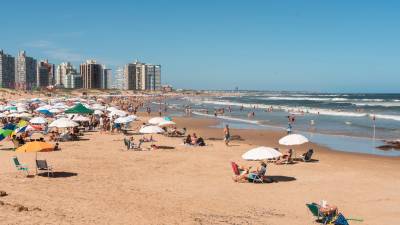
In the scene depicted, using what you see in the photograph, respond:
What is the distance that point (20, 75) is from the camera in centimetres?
16800

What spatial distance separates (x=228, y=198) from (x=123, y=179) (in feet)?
11.7

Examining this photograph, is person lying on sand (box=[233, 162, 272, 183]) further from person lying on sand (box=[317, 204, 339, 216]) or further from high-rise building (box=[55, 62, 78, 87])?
high-rise building (box=[55, 62, 78, 87])

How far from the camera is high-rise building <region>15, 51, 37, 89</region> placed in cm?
16457

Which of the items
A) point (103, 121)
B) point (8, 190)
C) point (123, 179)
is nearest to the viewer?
point (8, 190)

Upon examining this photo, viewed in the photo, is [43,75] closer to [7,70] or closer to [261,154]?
[7,70]

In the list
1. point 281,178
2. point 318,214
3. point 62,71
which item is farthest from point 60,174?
point 62,71

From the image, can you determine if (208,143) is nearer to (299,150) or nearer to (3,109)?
(299,150)

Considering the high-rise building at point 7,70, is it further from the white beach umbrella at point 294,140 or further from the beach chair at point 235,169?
the beach chair at point 235,169

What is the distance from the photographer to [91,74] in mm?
177375

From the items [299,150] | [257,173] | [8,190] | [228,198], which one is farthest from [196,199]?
[299,150]

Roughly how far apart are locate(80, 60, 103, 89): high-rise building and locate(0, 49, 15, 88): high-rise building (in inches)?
1013

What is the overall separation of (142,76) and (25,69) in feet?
159

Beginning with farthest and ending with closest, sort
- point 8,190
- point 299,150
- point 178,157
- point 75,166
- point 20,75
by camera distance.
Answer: point 20,75 < point 299,150 < point 178,157 < point 75,166 < point 8,190

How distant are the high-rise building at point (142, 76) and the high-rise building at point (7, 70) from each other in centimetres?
4793
